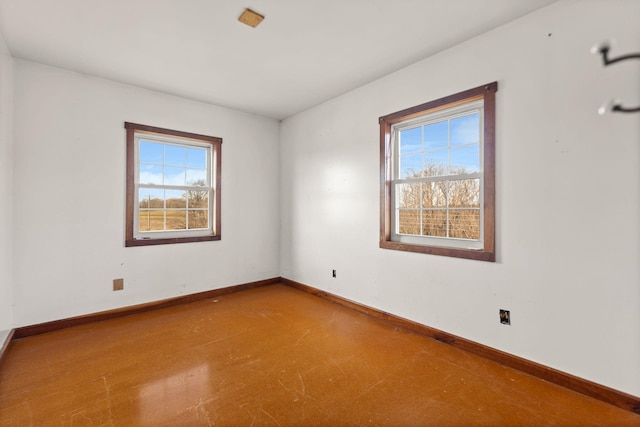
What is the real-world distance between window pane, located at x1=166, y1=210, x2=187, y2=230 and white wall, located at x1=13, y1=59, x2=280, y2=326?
0.27 metres

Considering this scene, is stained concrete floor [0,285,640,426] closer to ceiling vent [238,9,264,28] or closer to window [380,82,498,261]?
window [380,82,498,261]

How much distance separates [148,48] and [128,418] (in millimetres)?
2910

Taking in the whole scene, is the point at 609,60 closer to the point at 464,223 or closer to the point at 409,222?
the point at 464,223

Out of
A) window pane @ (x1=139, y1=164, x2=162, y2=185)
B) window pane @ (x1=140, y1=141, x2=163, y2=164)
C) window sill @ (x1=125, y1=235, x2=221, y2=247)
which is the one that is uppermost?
window pane @ (x1=140, y1=141, x2=163, y2=164)

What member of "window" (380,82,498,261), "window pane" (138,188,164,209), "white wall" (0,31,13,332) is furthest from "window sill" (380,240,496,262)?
"white wall" (0,31,13,332)

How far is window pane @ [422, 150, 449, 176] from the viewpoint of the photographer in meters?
2.84

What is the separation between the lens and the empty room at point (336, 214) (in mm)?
1849

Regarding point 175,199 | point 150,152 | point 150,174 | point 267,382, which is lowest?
point 267,382

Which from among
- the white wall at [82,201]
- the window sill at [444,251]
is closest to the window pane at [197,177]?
the white wall at [82,201]

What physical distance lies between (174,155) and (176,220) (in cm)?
87

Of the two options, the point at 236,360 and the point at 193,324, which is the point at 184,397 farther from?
the point at 193,324

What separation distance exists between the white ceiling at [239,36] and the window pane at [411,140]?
26.7 inches

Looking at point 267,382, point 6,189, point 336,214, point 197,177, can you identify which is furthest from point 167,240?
point 267,382

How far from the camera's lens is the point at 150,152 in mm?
3658
